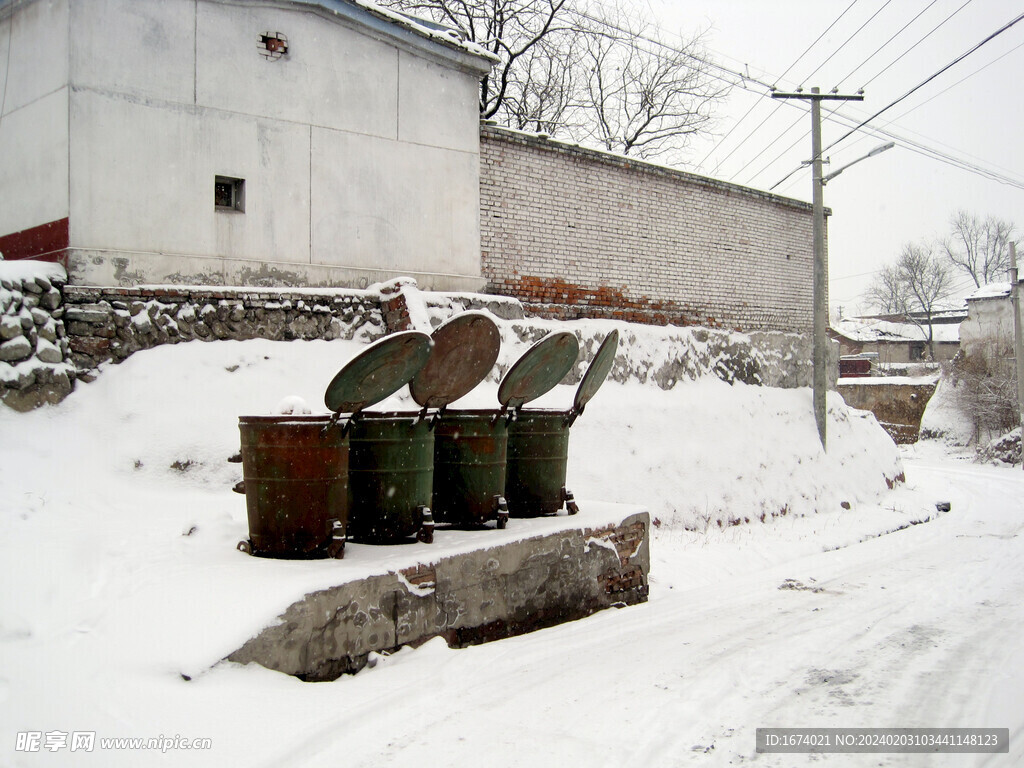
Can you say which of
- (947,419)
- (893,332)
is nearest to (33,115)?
(947,419)

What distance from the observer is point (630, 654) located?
454 cm

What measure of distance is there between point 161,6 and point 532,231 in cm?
504

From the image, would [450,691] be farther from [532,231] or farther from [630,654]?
[532,231]

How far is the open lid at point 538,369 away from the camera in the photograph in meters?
5.42

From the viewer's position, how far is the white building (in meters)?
7.51

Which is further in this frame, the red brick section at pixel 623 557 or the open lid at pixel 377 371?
the red brick section at pixel 623 557

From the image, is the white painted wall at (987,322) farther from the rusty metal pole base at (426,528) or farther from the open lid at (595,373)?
the rusty metal pole base at (426,528)

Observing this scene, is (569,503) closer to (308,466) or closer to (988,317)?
(308,466)

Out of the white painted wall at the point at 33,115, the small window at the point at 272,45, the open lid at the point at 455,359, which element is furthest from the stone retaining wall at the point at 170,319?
the open lid at the point at 455,359

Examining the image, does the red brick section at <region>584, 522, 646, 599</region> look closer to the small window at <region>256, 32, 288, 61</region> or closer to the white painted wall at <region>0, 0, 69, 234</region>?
the white painted wall at <region>0, 0, 69, 234</region>

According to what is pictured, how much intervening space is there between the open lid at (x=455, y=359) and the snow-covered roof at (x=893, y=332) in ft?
160

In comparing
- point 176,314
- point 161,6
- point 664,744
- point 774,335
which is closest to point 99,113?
point 161,6

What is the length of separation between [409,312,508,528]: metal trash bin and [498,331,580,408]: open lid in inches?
8.8

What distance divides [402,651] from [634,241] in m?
9.08
